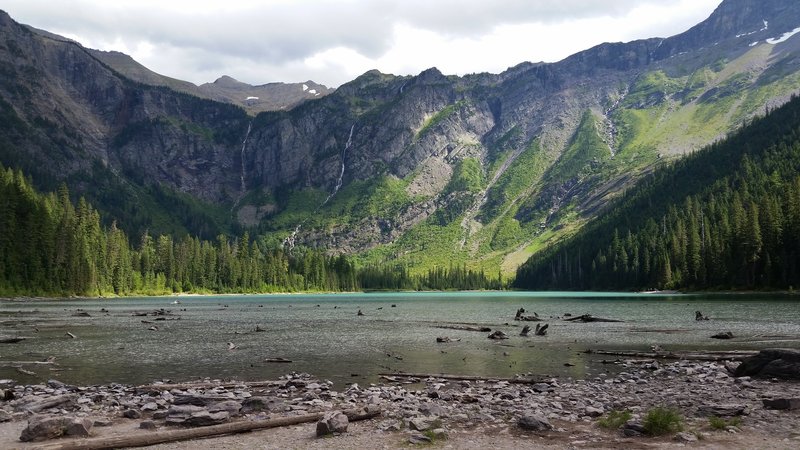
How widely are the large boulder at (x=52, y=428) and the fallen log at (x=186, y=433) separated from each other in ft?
3.45

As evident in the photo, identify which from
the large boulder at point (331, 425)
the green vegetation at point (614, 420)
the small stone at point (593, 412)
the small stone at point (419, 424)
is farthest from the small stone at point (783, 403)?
the large boulder at point (331, 425)

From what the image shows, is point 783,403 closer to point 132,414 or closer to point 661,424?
point 661,424

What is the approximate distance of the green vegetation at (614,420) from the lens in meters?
19.7

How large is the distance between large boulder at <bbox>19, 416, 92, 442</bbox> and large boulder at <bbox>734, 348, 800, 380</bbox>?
32142 mm

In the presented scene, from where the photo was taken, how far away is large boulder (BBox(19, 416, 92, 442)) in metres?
18.0

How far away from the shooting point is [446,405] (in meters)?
24.4

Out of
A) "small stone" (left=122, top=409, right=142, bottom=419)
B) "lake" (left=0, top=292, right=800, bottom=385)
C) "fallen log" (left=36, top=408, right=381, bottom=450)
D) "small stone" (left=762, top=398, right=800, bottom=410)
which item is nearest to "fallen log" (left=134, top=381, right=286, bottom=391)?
"lake" (left=0, top=292, right=800, bottom=385)

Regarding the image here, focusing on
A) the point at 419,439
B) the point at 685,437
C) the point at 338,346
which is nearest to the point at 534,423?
the point at 419,439

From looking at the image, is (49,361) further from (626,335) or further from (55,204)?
(55,204)

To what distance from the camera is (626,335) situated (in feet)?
184

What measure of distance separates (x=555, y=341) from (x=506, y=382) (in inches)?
950

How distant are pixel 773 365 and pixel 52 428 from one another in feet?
110

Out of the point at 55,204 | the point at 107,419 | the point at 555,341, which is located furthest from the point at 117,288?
the point at 107,419

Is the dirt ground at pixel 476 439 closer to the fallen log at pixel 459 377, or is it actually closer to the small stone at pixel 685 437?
the small stone at pixel 685 437
